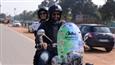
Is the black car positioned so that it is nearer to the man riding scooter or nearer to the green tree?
the man riding scooter

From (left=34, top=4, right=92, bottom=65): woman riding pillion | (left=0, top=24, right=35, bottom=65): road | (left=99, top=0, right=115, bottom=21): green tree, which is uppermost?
(left=34, top=4, right=92, bottom=65): woman riding pillion

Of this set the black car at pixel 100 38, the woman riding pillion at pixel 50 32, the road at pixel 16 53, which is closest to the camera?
the woman riding pillion at pixel 50 32

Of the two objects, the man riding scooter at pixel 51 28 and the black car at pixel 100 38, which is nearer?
the man riding scooter at pixel 51 28

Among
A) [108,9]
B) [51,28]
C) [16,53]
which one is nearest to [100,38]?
[16,53]

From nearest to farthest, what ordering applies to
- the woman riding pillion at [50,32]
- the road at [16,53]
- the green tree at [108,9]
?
the woman riding pillion at [50,32] → the road at [16,53] → the green tree at [108,9]

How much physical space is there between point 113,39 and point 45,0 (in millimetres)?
90498

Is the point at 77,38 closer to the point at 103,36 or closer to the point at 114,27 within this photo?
the point at 103,36

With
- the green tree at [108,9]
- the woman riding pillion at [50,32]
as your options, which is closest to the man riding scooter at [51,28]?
the woman riding pillion at [50,32]

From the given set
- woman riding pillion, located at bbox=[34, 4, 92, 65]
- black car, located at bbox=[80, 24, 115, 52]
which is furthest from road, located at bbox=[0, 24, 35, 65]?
woman riding pillion, located at bbox=[34, 4, 92, 65]

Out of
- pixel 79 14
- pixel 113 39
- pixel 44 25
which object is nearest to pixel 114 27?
pixel 113 39

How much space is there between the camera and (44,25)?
584cm

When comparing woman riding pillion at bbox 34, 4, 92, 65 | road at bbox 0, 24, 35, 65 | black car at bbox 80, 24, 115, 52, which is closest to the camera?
woman riding pillion at bbox 34, 4, 92, 65


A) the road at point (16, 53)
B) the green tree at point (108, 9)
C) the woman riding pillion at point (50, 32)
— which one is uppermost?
the woman riding pillion at point (50, 32)

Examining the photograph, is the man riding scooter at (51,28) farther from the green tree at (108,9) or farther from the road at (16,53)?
the green tree at (108,9)
